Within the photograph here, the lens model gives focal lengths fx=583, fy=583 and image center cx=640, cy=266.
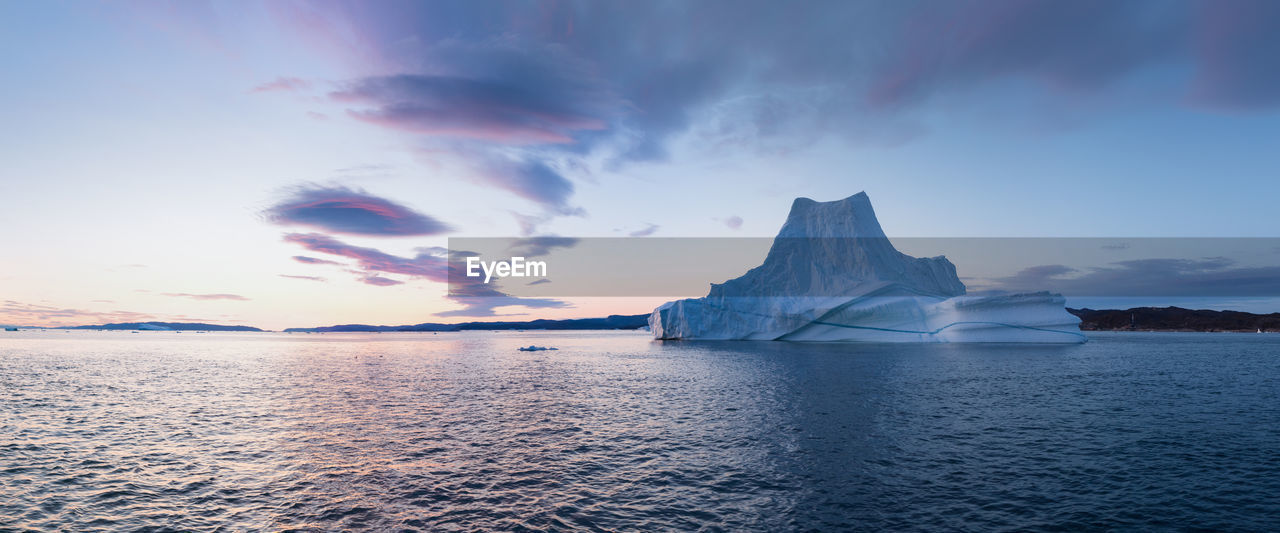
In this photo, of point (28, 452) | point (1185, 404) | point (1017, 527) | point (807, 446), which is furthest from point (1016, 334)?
point (28, 452)

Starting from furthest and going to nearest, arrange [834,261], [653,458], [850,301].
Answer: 1. [834,261]
2. [850,301]
3. [653,458]

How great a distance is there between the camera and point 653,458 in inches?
647

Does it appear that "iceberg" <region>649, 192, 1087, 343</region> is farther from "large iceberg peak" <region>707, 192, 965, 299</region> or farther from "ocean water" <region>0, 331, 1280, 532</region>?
"ocean water" <region>0, 331, 1280, 532</region>

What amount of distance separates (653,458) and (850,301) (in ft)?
205

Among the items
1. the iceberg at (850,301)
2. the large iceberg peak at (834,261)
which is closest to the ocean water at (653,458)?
the iceberg at (850,301)

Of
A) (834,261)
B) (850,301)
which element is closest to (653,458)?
(850,301)

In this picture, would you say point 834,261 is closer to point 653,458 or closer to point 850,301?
point 850,301

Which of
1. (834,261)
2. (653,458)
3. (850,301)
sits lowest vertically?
(653,458)

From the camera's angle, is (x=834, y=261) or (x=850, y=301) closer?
(x=850, y=301)

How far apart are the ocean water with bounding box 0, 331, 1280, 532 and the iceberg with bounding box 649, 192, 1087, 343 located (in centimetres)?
3518

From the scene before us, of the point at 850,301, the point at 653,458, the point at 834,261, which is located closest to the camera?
the point at 653,458

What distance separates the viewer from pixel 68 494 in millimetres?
13266

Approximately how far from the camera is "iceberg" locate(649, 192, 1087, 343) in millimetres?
67125

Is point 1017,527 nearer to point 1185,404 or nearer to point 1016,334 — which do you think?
point 1185,404
